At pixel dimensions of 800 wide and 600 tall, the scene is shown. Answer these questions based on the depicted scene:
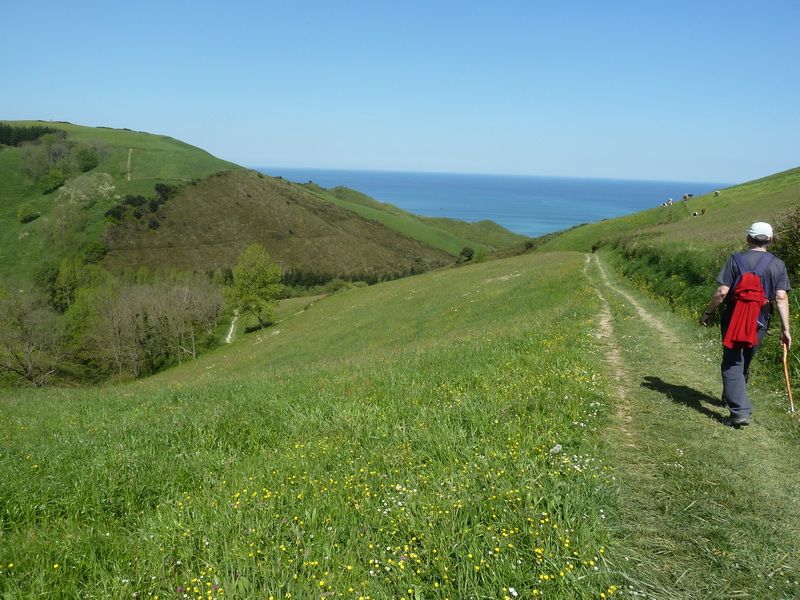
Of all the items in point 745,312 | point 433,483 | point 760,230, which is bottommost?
point 433,483

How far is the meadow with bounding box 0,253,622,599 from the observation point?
4469mm

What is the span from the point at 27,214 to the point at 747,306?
6410 inches

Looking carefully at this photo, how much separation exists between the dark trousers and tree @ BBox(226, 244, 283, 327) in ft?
214

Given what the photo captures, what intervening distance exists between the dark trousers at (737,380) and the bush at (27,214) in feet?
533

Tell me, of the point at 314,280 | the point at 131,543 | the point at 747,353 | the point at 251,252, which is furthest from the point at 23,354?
the point at 314,280

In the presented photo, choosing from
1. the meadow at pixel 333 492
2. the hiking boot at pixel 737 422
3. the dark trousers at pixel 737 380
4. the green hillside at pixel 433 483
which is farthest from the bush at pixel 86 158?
the hiking boot at pixel 737 422

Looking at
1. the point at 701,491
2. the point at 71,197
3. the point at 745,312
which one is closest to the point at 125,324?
the point at 745,312

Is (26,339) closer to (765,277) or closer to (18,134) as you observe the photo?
(765,277)

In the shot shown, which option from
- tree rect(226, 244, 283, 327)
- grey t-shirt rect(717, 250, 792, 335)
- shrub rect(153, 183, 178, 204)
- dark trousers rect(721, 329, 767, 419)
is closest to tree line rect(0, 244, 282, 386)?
tree rect(226, 244, 283, 327)

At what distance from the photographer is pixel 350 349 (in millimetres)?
31750

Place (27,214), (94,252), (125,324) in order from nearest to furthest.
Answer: (125,324) → (94,252) → (27,214)

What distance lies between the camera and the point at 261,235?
15512 cm

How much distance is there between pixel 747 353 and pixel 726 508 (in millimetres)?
3800

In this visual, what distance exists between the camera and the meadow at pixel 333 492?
447 centimetres
